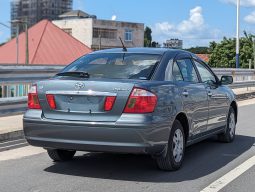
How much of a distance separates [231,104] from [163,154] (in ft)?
10.9

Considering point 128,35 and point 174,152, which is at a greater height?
point 128,35

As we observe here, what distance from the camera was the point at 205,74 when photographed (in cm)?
858

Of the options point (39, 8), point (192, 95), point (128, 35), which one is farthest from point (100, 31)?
point (192, 95)

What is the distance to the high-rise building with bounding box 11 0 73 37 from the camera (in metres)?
123

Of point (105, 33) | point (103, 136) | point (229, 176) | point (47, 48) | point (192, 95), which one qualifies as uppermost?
point (105, 33)

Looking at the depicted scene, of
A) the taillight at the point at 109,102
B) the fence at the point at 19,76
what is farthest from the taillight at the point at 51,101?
the fence at the point at 19,76

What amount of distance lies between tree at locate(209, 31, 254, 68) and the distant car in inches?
2457

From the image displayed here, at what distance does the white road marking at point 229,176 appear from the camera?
6102mm

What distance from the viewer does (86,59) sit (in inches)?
294

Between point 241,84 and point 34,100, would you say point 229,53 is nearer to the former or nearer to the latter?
point 241,84

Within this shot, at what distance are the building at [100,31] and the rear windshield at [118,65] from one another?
72.3m

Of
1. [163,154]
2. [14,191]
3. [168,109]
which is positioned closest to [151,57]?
[168,109]

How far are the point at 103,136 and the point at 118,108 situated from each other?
14.7 inches

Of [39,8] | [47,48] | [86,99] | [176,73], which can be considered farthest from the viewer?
[39,8]
